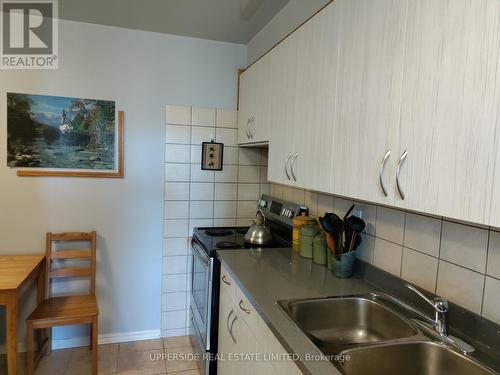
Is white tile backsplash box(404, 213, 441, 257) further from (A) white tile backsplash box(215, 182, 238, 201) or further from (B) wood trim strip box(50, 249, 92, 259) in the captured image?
(B) wood trim strip box(50, 249, 92, 259)

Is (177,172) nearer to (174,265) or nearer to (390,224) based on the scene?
(174,265)

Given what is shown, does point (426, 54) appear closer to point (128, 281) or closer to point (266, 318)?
point (266, 318)

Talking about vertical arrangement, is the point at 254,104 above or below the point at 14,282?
above

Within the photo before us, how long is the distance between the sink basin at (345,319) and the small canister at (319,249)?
1.36 feet

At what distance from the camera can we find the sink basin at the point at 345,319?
4.22 ft

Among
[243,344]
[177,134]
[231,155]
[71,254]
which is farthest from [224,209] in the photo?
[243,344]

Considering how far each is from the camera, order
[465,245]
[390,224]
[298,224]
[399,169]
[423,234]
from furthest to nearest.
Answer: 1. [298,224]
2. [390,224]
3. [423,234]
4. [465,245]
5. [399,169]

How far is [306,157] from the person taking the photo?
1576 mm

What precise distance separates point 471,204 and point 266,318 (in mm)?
750

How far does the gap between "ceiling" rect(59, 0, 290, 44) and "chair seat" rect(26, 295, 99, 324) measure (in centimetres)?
197

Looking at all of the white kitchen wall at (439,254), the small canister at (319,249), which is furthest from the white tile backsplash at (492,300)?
the small canister at (319,249)

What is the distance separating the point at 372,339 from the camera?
4.28 ft

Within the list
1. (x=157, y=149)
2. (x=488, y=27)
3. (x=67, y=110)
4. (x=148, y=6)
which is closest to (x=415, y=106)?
(x=488, y=27)

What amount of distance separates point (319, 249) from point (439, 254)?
2.18 feet
